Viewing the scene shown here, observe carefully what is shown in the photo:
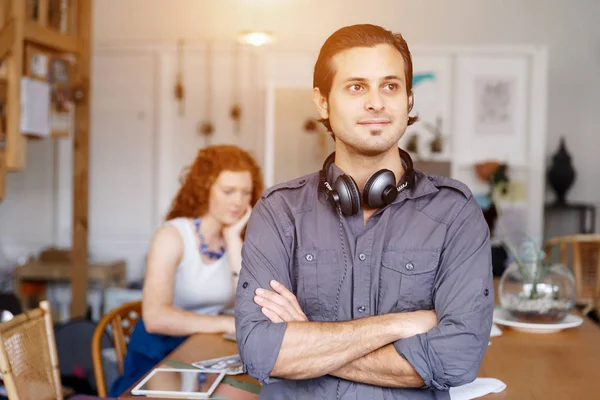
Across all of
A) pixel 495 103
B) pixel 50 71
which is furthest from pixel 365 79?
pixel 495 103

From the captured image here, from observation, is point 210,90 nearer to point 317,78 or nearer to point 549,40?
point 549,40

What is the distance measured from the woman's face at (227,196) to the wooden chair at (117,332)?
50 cm

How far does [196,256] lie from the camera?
281 cm

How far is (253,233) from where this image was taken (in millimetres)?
1630

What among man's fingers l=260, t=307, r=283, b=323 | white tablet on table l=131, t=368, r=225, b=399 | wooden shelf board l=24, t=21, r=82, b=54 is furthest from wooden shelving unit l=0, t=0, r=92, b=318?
man's fingers l=260, t=307, r=283, b=323

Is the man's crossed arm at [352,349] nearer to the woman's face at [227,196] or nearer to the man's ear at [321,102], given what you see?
the man's ear at [321,102]

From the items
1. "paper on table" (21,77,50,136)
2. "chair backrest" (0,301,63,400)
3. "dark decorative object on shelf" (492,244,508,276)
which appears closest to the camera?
"chair backrest" (0,301,63,400)

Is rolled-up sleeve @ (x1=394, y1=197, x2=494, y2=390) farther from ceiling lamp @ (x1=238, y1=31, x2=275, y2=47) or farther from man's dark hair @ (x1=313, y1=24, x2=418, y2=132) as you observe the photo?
ceiling lamp @ (x1=238, y1=31, x2=275, y2=47)

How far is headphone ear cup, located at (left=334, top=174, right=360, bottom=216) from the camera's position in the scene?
1581mm

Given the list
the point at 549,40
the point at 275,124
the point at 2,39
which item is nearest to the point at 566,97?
the point at 549,40

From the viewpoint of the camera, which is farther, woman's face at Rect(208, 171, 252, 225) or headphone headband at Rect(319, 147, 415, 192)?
woman's face at Rect(208, 171, 252, 225)

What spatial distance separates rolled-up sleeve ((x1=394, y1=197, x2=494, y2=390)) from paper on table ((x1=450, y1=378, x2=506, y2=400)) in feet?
0.83

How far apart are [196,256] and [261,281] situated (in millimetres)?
1281

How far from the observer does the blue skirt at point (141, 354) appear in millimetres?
2510
